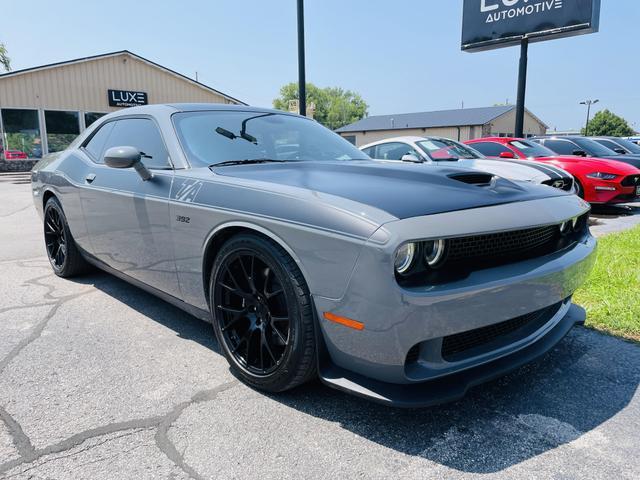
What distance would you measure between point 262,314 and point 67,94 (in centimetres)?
2115

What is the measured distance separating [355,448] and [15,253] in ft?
16.9

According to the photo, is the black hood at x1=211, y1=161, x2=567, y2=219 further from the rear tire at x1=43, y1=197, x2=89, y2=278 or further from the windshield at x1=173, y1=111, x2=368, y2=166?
the rear tire at x1=43, y1=197, x2=89, y2=278

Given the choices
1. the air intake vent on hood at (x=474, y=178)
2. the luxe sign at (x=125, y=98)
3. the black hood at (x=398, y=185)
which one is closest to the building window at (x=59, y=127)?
the luxe sign at (x=125, y=98)

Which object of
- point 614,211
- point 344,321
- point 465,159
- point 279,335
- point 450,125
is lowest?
point 614,211

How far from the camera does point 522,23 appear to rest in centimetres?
1497

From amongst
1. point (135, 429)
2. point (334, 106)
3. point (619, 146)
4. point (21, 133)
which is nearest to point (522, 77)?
point (619, 146)

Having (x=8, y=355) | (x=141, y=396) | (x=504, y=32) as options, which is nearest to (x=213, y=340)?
(x=141, y=396)

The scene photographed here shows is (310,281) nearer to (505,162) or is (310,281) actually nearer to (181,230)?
(181,230)

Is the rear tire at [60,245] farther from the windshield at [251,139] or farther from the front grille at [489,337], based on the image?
the front grille at [489,337]

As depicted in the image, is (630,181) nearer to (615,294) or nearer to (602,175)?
(602,175)

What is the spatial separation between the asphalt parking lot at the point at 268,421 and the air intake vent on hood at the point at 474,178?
3.30ft

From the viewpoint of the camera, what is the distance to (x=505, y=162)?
7.26 m

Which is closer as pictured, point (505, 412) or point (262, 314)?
point (505, 412)

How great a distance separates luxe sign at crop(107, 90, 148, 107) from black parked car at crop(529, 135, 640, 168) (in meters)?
16.6
